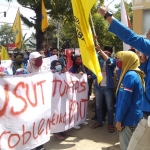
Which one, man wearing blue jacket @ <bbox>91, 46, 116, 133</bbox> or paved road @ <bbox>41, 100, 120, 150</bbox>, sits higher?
man wearing blue jacket @ <bbox>91, 46, 116, 133</bbox>

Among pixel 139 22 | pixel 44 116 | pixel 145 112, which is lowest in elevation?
pixel 44 116

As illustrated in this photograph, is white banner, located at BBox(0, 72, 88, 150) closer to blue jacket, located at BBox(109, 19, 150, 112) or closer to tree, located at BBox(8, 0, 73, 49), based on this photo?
blue jacket, located at BBox(109, 19, 150, 112)

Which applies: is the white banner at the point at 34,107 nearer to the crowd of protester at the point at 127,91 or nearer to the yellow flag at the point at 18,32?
the crowd of protester at the point at 127,91

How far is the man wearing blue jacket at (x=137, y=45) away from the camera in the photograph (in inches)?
79.1

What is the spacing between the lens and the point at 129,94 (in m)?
2.86

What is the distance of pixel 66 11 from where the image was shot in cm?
1468

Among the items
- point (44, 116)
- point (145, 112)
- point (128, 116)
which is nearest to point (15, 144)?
point (44, 116)

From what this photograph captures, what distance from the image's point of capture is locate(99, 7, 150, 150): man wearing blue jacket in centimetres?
201

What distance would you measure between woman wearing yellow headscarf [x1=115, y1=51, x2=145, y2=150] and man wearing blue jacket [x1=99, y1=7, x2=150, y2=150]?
0.46 metres

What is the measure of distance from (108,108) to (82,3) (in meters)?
2.17

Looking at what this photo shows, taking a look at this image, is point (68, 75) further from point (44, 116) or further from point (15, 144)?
Result: point (15, 144)

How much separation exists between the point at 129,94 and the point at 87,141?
1878mm

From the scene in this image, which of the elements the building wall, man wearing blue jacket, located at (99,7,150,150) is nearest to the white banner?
man wearing blue jacket, located at (99,7,150,150)

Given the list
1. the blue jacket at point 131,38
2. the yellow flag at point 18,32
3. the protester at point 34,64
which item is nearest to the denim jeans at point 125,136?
the blue jacket at point 131,38
